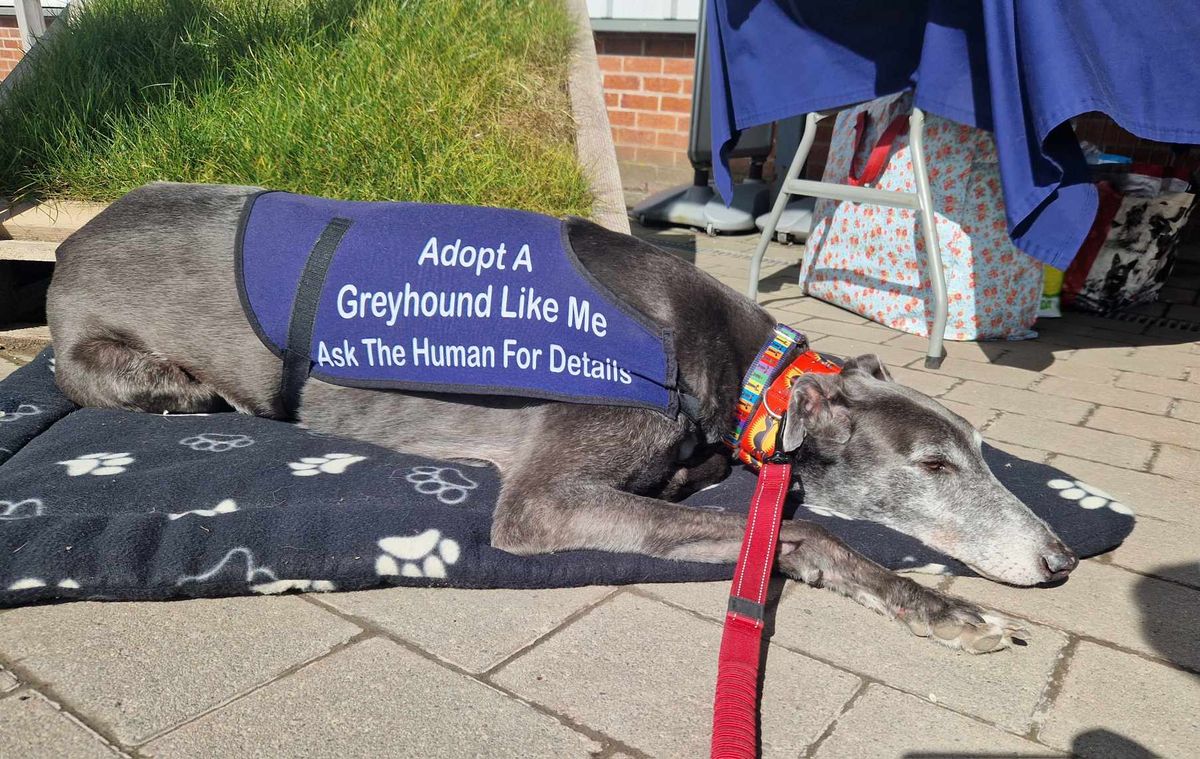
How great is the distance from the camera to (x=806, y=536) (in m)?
2.56

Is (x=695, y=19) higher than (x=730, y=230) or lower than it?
higher

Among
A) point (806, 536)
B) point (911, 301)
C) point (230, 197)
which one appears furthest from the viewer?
point (911, 301)

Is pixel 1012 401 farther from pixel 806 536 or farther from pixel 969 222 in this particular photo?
pixel 806 536

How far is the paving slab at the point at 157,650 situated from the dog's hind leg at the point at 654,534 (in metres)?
0.63

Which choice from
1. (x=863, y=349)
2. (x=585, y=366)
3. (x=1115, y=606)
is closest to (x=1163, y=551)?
(x=1115, y=606)

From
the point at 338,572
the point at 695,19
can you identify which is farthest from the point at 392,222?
the point at 695,19

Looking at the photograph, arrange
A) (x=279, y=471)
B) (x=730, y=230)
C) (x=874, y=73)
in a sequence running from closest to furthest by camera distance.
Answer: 1. (x=279, y=471)
2. (x=874, y=73)
3. (x=730, y=230)

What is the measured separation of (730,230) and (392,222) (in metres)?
Result: 5.67

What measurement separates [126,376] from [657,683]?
234cm

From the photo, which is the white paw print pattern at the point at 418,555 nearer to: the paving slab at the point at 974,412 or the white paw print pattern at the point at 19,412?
the white paw print pattern at the point at 19,412

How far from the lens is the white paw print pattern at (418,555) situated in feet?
8.02

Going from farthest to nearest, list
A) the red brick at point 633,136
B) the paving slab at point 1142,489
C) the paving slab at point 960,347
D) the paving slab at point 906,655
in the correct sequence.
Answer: the red brick at point 633,136
the paving slab at point 960,347
the paving slab at point 1142,489
the paving slab at point 906,655

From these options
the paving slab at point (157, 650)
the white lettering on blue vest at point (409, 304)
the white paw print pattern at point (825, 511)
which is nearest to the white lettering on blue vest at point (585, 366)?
the white lettering on blue vest at point (409, 304)

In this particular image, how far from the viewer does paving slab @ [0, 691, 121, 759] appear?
1.73 meters
